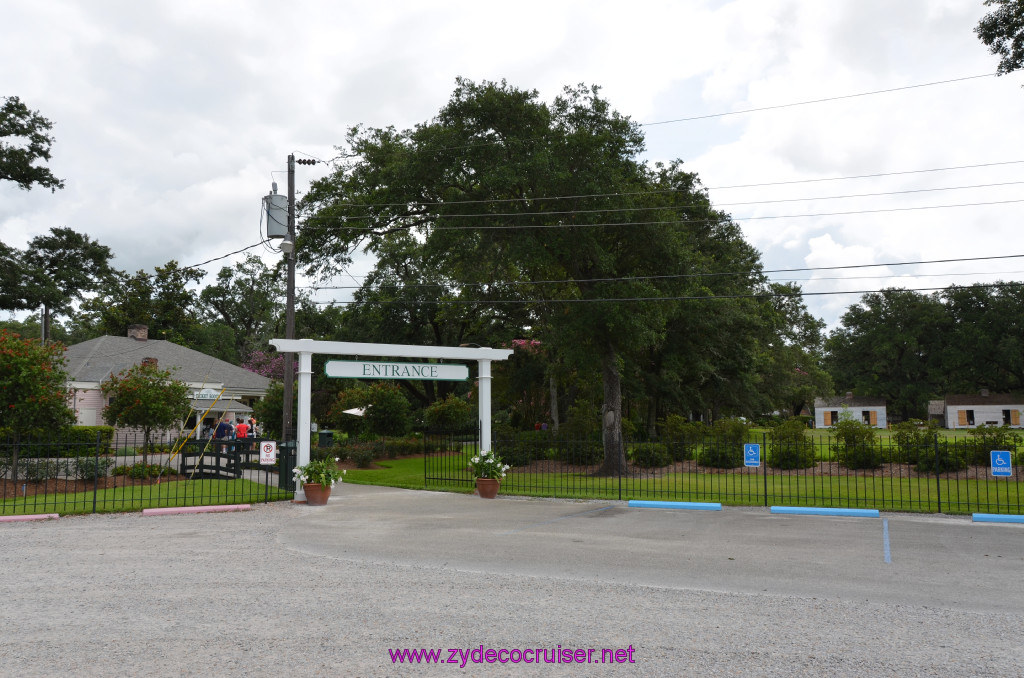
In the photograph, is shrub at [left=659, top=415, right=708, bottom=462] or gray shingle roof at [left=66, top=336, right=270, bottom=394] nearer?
shrub at [left=659, top=415, right=708, bottom=462]

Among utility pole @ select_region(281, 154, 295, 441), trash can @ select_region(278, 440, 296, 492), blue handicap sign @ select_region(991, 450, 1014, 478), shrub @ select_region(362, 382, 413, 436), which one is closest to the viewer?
blue handicap sign @ select_region(991, 450, 1014, 478)

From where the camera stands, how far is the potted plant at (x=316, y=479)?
15953 mm

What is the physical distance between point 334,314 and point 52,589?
134 feet

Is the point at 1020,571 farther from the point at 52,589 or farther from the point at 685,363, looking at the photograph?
the point at 685,363

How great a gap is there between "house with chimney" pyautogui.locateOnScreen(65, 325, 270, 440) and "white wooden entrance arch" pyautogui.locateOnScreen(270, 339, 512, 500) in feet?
58.0

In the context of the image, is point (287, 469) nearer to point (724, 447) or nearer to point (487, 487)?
point (487, 487)

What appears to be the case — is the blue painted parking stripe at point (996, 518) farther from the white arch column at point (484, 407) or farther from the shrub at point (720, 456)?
the white arch column at point (484, 407)

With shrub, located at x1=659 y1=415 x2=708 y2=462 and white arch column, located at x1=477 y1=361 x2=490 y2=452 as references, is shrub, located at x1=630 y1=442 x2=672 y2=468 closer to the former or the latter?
shrub, located at x1=659 y1=415 x2=708 y2=462

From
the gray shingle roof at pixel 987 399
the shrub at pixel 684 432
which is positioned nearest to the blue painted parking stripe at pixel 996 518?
the shrub at pixel 684 432

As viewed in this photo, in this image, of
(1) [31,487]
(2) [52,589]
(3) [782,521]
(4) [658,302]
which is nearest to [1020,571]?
(3) [782,521]

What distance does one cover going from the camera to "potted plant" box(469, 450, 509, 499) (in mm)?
17578

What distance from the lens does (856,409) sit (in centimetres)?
7938

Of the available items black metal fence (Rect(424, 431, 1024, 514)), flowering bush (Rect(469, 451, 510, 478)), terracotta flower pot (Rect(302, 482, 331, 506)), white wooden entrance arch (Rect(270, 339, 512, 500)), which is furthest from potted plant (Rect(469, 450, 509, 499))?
terracotta flower pot (Rect(302, 482, 331, 506))

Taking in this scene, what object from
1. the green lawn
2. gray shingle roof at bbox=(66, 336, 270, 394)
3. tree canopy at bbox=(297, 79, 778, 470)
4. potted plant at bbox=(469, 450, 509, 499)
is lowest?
the green lawn
